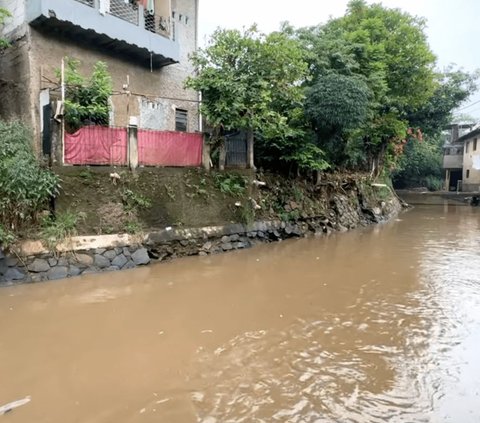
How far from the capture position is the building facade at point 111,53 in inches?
410

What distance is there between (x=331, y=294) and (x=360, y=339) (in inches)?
77.3

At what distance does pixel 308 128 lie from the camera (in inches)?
564

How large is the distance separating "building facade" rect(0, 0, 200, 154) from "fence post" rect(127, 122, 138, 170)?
A: 0.45 metres

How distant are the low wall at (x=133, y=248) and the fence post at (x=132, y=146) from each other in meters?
1.84

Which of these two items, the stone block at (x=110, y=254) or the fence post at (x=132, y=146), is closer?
the stone block at (x=110, y=254)

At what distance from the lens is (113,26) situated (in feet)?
37.2

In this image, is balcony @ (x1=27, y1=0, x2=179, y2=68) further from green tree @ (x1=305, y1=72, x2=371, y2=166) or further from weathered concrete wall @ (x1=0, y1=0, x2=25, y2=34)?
green tree @ (x1=305, y1=72, x2=371, y2=166)

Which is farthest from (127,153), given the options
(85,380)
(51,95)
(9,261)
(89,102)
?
(85,380)

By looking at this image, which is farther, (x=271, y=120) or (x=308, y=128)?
(x=308, y=128)

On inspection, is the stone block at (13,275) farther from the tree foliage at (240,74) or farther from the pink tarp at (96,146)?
the tree foliage at (240,74)

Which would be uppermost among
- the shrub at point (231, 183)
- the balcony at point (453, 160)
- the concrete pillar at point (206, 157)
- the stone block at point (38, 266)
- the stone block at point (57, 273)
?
the balcony at point (453, 160)

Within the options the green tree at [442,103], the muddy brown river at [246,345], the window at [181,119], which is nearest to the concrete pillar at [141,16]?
the window at [181,119]

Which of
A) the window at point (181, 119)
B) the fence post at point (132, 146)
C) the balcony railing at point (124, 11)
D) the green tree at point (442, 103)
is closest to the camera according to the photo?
the fence post at point (132, 146)

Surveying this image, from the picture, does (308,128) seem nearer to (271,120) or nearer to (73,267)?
(271,120)
